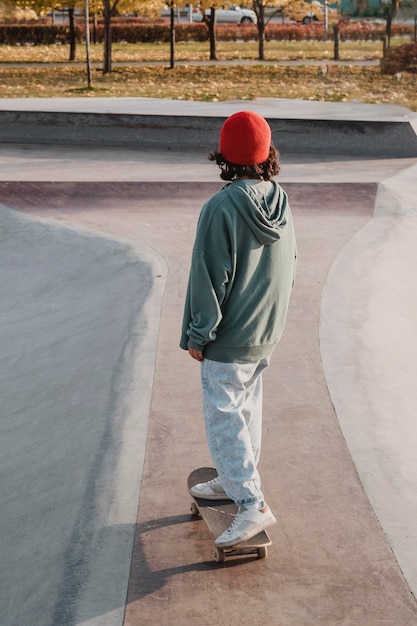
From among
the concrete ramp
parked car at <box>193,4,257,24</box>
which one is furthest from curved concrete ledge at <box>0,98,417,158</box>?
parked car at <box>193,4,257,24</box>

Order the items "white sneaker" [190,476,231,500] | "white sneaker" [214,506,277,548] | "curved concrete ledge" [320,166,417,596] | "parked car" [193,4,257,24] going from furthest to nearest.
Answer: "parked car" [193,4,257,24] < "curved concrete ledge" [320,166,417,596] < "white sneaker" [190,476,231,500] < "white sneaker" [214,506,277,548]

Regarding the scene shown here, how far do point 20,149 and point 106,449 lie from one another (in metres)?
10.1

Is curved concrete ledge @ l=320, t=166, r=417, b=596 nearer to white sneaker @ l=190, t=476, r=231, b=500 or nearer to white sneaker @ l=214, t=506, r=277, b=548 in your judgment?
white sneaker @ l=214, t=506, r=277, b=548

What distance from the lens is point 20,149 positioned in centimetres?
1374

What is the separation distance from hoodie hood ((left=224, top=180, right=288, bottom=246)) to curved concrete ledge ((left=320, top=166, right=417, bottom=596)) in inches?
54.2

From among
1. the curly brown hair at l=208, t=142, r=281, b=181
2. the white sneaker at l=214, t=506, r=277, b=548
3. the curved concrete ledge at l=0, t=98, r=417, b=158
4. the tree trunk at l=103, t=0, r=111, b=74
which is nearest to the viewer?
the curly brown hair at l=208, t=142, r=281, b=181

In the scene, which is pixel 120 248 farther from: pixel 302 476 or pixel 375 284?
pixel 302 476

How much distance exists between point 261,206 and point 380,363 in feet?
8.16

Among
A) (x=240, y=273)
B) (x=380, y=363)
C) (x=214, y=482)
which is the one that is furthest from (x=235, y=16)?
(x=240, y=273)

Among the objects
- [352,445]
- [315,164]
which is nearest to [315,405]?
[352,445]

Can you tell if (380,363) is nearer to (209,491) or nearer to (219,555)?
(209,491)

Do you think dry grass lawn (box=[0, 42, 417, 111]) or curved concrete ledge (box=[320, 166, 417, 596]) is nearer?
curved concrete ledge (box=[320, 166, 417, 596])

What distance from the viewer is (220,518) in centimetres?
374

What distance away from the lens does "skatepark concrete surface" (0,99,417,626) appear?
3432 millimetres
